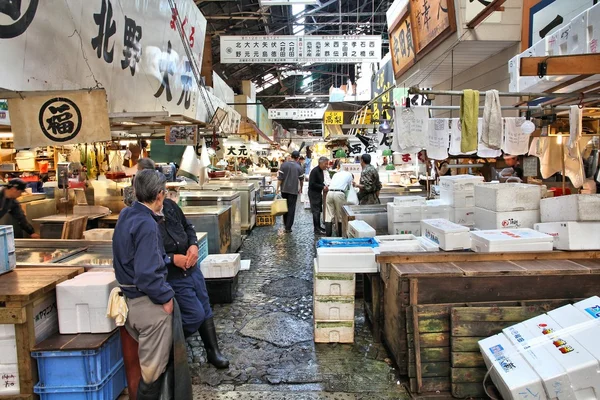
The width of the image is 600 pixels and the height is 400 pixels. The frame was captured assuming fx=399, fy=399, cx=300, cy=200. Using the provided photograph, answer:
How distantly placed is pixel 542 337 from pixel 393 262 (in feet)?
4.83

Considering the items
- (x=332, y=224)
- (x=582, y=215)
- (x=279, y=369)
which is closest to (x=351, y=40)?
(x=332, y=224)

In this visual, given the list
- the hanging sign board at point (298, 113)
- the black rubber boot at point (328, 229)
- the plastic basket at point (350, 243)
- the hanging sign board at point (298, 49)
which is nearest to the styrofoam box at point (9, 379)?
the plastic basket at point (350, 243)

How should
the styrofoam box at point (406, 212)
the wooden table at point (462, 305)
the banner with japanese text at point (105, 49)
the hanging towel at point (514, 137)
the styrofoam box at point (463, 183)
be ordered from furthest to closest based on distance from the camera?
1. the hanging towel at point (514, 137)
2. the styrofoam box at point (406, 212)
3. the styrofoam box at point (463, 183)
4. the banner with japanese text at point (105, 49)
5. the wooden table at point (462, 305)

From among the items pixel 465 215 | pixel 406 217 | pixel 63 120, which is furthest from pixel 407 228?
pixel 63 120

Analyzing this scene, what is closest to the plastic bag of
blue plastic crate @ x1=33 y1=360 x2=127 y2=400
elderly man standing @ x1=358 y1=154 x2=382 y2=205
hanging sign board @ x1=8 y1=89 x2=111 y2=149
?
elderly man standing @ x1=358 y1=154 x2=382 y2=205

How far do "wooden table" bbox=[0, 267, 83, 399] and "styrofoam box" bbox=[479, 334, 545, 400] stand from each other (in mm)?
3765

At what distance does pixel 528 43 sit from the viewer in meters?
7.28

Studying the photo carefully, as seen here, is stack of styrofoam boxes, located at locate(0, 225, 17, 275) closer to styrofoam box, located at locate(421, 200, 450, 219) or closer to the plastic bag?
styrofoam box, located at locate(421, 200, 450, 219)

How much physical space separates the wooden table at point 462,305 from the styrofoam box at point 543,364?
288 mm

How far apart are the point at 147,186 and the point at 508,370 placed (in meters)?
3.21

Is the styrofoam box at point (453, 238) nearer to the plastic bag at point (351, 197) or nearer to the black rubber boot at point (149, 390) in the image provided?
the black rubber boot at point (149, 390)

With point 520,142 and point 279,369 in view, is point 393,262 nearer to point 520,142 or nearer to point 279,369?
point 279,369

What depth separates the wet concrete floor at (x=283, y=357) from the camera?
383 centimetres

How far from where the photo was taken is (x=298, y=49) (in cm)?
1195
